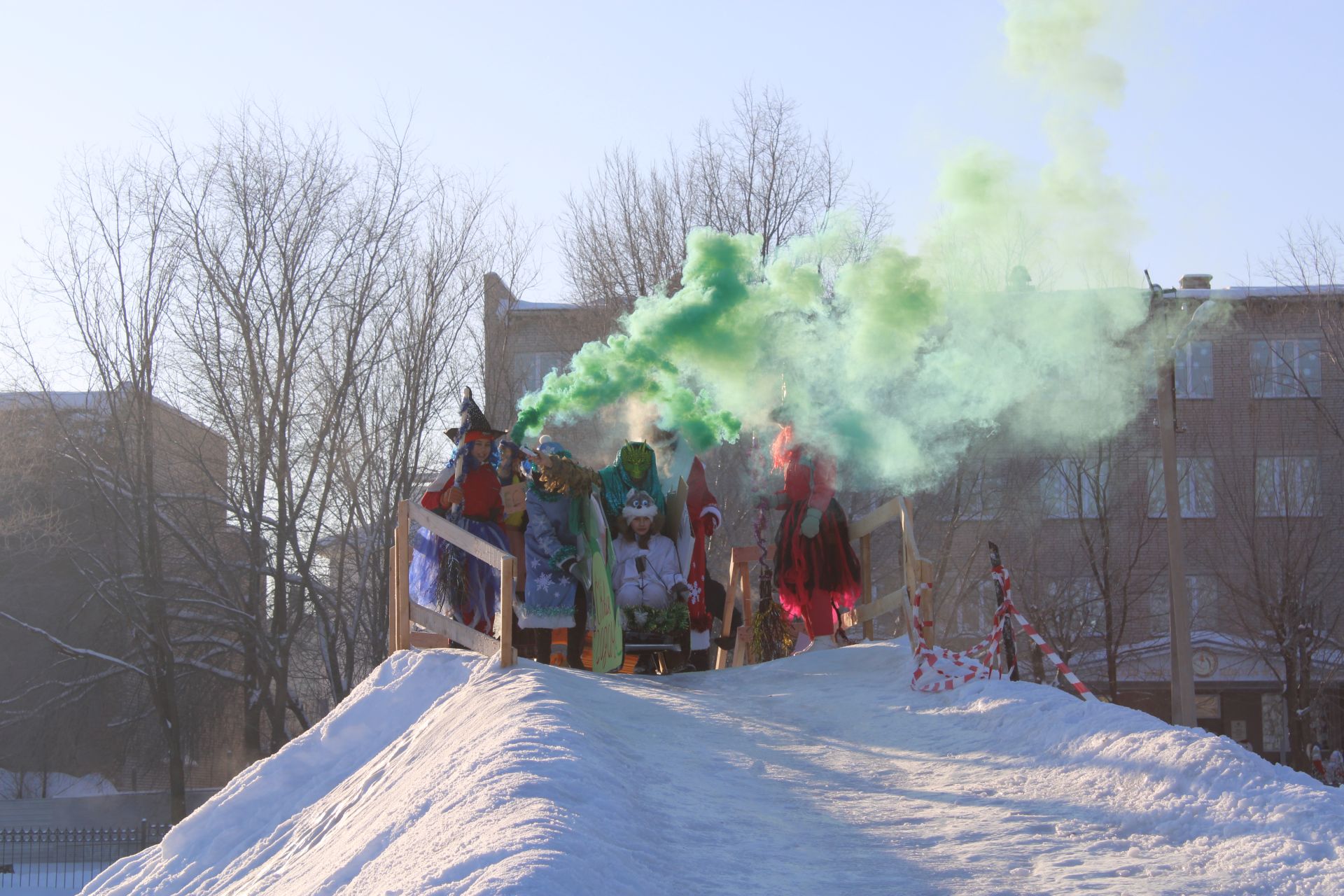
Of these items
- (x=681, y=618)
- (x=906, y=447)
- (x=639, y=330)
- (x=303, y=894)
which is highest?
(x=639, y=330)

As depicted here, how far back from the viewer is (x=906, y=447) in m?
13.4

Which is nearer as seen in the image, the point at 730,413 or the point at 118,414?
the point at 730,413

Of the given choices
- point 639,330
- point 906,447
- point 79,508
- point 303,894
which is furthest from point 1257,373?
point 303,894

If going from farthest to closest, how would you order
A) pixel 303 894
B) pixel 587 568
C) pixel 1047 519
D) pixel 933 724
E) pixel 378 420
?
pixel 1047 519
pixel 378 420
pixel 587 568
pixel 933 724
pixel 303 894

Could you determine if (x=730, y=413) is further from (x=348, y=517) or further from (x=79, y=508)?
(x=79, y=508)

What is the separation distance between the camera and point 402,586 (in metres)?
10.8

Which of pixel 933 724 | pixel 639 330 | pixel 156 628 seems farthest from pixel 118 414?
pixel 933 724

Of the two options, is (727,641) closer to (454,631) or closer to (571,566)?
(571,566)

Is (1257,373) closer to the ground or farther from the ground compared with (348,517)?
farther from the ground

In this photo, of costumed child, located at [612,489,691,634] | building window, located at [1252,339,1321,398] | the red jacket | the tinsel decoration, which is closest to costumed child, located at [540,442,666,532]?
costumed child, located at [612,489,691,634]

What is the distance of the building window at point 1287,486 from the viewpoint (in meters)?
26.0

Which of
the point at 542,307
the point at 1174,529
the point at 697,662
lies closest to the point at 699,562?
the point at 697,662

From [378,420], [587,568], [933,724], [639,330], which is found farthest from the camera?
[378,420]

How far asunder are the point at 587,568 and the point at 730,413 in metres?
3.22
